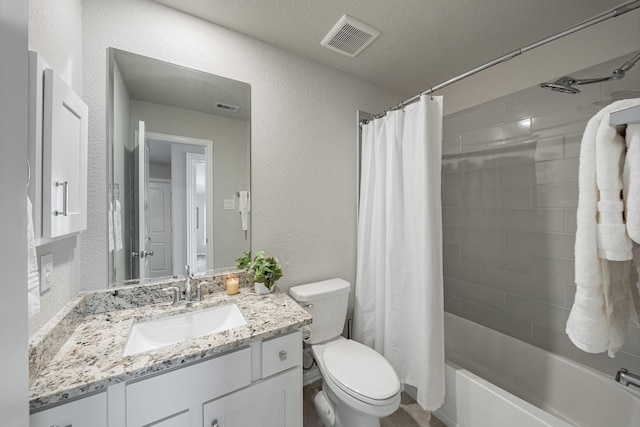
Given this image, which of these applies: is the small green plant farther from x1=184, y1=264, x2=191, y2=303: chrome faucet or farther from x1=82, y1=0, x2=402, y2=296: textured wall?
x1=184, y1=264, x2=191, y2=303: chrome faucet

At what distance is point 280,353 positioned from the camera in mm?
1101

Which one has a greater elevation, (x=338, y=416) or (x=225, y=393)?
(x=225, y=393)

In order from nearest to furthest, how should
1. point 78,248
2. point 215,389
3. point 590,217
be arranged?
1. point 590,217
2. point 215,389
3. point 78,248

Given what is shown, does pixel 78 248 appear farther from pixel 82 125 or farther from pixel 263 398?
pixel 263 398

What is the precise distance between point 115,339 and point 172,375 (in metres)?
0.31

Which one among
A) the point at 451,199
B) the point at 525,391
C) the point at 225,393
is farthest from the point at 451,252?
the point at 225,393

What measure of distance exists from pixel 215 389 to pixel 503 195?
2.15 meters

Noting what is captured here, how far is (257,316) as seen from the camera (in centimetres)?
118

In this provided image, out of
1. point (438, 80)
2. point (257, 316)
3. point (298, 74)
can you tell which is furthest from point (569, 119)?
point (257, 316)

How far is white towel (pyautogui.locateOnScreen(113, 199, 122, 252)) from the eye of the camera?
124cm

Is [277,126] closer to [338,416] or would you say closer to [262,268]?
[262,268]

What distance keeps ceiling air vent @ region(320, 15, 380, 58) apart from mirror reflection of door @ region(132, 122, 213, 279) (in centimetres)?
104

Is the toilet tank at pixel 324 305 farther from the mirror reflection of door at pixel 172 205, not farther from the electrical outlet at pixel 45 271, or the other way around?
the electrical outlet at pixel 45 271

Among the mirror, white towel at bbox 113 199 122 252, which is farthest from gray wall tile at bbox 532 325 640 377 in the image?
white towel at bbox 113 199 122 252
